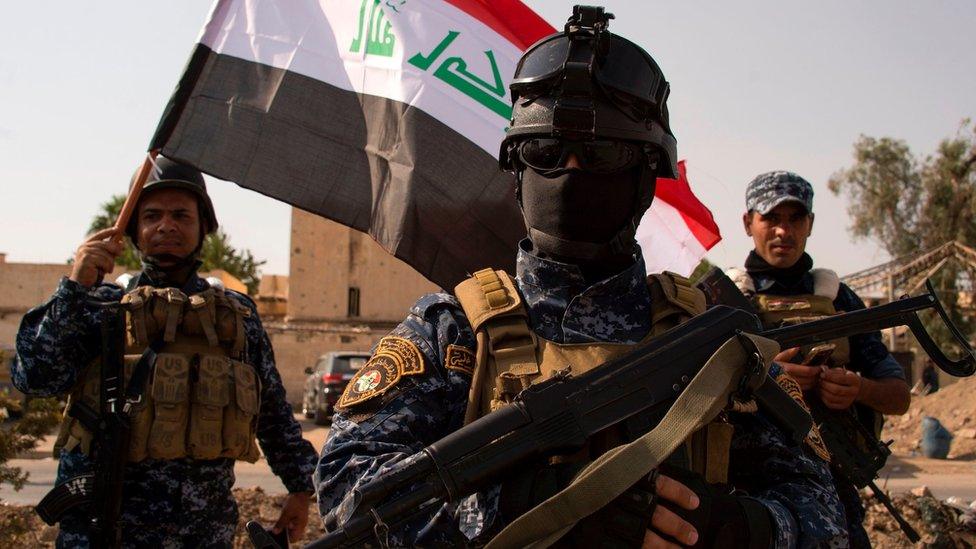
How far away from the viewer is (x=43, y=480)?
1136 cm

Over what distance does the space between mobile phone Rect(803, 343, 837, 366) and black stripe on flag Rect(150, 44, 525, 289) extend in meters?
1.16

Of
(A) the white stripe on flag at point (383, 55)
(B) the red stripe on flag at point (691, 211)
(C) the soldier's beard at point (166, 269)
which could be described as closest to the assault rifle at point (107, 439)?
(C) the soldier's beard at point (166, 269)

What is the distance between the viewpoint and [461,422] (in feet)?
6.64

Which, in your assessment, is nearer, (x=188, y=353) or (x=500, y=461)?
(x=500, y=461)

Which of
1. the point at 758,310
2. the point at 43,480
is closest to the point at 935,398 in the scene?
the point at 43,480

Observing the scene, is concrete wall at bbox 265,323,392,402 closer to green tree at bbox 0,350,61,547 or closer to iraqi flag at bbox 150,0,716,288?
green tree at bbox 0,350,61,547

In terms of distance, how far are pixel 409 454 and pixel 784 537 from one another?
0.75 metres

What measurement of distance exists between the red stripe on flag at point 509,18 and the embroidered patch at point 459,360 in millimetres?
2531

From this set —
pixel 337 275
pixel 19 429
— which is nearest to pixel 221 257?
pixel 337 275

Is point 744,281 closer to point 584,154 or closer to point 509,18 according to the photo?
point 509,18

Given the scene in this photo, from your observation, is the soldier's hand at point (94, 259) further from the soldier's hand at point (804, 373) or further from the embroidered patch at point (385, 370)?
the soldier's hand at point (804, 373)

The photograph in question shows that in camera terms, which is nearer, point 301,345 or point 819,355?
point 819,355

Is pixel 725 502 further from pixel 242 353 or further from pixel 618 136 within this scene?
pixel 242 353

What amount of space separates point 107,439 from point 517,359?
1.97 meters
